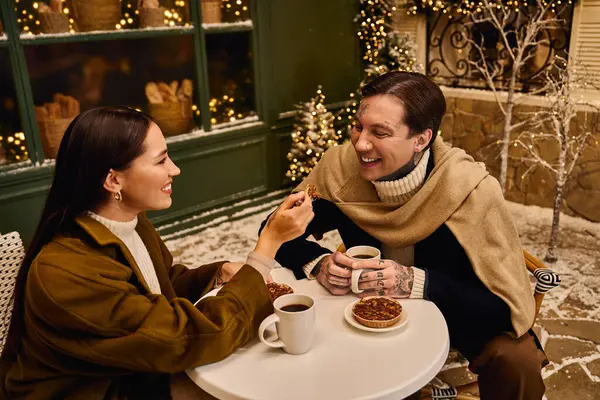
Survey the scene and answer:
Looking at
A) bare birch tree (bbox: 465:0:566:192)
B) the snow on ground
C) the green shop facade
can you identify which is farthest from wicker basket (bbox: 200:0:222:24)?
bare birch tree (bbox: 465:0:566:192)

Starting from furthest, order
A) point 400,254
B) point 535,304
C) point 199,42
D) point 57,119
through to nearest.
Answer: point 199,42
point 57,119
point 400,254
point 535,304

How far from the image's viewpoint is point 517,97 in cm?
480

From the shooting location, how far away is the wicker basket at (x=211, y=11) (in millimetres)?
4605

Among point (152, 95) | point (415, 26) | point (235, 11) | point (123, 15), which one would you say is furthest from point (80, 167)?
point (415, 26)

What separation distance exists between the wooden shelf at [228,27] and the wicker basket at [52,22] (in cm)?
111

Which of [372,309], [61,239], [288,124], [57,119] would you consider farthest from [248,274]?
[288,124]

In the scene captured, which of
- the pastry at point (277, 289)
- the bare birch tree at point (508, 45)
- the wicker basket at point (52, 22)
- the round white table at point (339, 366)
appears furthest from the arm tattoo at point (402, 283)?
the wicker basket at point (52, 22)

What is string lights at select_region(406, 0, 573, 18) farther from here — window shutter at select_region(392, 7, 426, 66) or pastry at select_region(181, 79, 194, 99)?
pastry at select_region(181, 79, 194, 99)

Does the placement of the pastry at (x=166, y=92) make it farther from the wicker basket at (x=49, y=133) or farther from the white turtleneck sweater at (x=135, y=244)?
the white turtleneck sweater at (x=135, y=244)

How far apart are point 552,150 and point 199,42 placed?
122 inches

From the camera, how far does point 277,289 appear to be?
1.74 m

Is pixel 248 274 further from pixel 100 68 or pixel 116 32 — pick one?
pixel 100 68

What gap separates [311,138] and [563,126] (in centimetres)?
204

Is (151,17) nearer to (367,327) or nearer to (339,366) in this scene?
(367,327)
